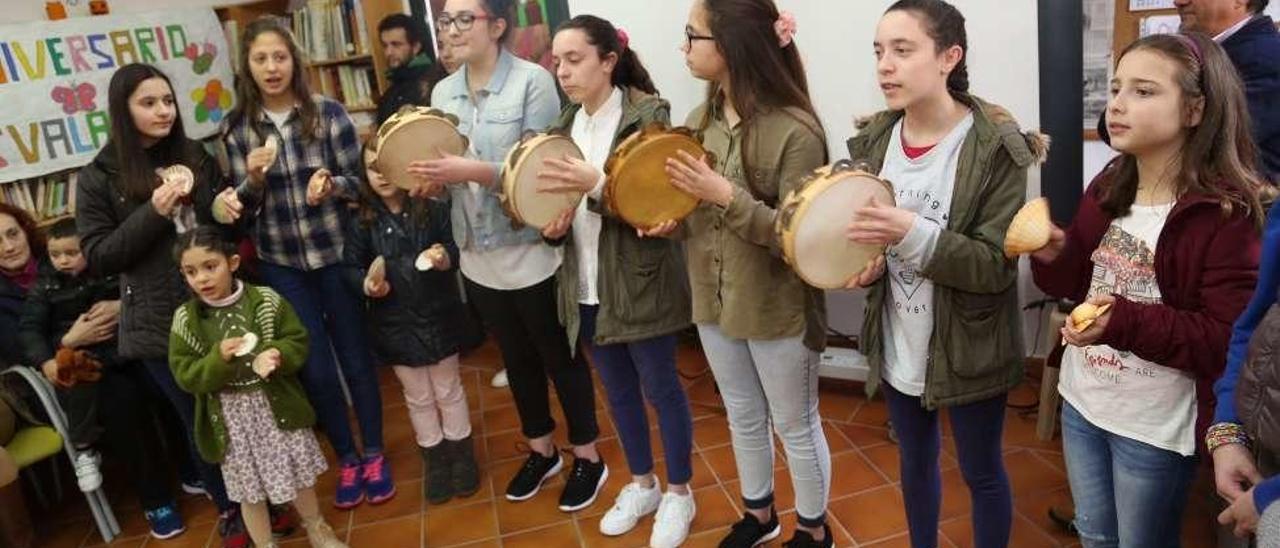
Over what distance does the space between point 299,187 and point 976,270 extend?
2.05 m

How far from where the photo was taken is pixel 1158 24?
294 centimetres

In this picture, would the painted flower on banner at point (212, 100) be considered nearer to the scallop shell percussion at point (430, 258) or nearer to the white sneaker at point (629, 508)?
the scallop shell percussion at point (430, 258)

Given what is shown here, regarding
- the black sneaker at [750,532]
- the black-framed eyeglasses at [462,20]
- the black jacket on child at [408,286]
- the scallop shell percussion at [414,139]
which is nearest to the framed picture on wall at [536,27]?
the black jacket on child at [408,286]

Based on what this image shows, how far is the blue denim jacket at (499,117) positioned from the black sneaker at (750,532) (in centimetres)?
102

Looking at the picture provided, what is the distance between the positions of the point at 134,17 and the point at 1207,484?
196 inches

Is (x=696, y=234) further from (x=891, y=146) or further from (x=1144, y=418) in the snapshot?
(x=1144, y=418)

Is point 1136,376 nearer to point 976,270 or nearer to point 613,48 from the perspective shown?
point 976,270

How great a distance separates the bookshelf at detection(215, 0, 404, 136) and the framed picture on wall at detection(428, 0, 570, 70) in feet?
3.03

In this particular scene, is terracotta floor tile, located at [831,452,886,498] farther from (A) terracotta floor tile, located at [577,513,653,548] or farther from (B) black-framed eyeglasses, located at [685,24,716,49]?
(B) black-framed eyeglasses, located at [685,24,716,49]

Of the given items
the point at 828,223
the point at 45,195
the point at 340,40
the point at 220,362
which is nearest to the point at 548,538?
the point at 220,362

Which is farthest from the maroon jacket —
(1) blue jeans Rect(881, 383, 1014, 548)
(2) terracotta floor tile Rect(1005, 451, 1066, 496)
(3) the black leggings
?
(3) the black leggings

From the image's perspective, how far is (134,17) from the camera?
4.35 metres

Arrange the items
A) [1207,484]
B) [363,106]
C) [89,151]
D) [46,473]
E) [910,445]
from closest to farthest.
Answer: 1. [910,445]
2. [1207,484]
3. [46,473]
4. [89,151]
5. [363,106]

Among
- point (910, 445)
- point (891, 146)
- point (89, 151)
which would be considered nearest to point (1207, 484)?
point (910, 445)
